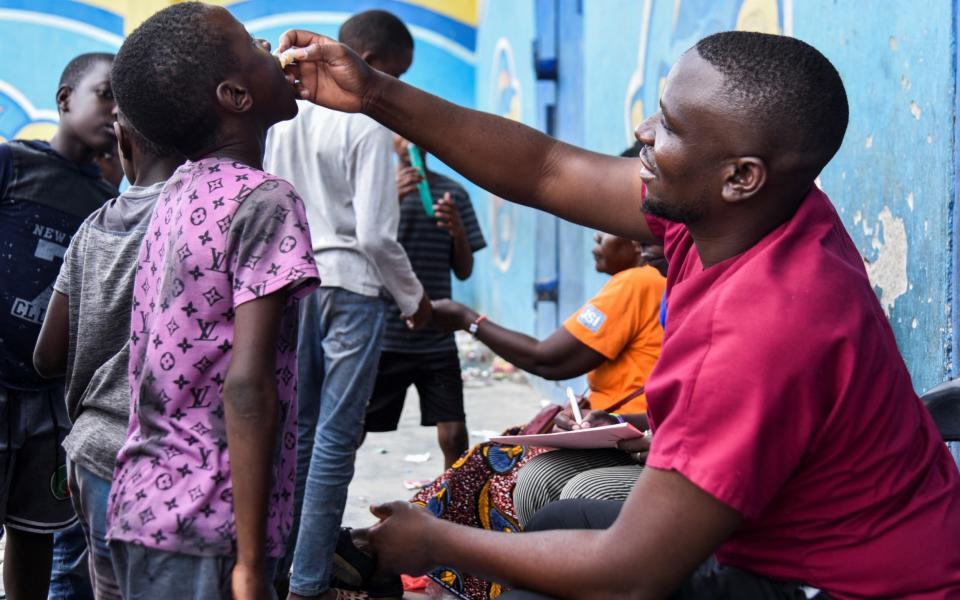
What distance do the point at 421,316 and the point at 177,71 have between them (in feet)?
6.05

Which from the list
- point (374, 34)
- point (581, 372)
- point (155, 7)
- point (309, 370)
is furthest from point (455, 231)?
point (155, 7)

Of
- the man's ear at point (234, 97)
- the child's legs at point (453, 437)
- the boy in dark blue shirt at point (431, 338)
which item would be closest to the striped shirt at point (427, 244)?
the boy in dark blue shirt at point (431, 338)

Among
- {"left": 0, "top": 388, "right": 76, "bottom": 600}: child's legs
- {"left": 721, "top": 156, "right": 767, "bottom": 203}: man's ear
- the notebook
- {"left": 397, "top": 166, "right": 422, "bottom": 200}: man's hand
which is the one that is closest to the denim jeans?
{"left": 0, "top": 388, "right": 76, "bottom": 600}: child's legs

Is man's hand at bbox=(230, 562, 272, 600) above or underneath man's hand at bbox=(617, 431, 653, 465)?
above

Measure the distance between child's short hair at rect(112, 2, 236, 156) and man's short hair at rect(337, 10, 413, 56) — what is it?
1.82 m

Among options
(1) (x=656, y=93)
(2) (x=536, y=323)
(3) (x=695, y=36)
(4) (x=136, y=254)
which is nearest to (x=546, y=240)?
(2) (x=536, y=323)

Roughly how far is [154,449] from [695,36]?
9.00ft

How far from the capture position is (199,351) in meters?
1.59

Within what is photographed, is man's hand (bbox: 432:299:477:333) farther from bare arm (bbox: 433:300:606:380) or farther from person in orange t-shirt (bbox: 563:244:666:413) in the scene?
person in orange t-shirt (bbox: 563:244:666:413)

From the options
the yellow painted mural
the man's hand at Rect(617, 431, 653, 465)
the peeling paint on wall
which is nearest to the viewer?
the peeling paint on wall

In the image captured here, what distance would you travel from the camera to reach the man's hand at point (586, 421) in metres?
2.62

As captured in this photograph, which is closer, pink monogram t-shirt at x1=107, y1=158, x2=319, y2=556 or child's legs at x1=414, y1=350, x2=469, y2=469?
pink monogram t-shirt at x1=107, y1=158, x2=319, y2=556

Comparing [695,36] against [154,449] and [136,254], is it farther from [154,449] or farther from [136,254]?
[154,449]

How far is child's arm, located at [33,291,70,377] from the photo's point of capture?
196cm
